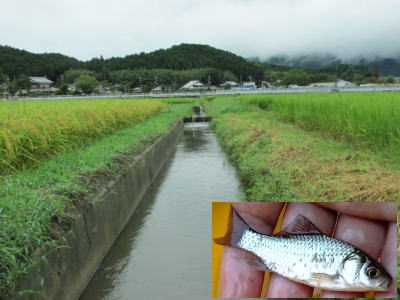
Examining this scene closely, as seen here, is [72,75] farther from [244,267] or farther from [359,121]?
[244,267]

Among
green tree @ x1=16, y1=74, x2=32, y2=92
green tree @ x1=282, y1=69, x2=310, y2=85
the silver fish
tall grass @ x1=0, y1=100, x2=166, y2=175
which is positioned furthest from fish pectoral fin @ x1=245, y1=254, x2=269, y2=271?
green tree @ x1=282, y1=69, x2=310, y2=85

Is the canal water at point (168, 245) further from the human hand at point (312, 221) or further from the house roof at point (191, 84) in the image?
the house roof at point (191, 84)

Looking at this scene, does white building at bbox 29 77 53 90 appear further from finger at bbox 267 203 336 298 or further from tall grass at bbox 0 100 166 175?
finger at bbox 267 203 336 298

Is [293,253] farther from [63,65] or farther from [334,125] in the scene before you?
[63,65]

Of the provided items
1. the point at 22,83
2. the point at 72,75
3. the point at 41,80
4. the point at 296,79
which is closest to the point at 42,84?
the point at 41,80

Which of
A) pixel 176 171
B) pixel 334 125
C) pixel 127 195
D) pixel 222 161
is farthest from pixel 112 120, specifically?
pixel 334 125

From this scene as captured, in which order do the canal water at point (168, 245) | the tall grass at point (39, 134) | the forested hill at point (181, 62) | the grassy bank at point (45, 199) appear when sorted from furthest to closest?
the forested hill at point (181, 62) → the tall grass at point (39, 134) → the canal water at point (168, 245) → the grassy bank at point (45, 199)

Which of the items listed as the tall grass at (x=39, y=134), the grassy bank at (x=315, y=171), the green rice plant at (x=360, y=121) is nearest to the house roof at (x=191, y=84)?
the green rice plant at (x=360, y=121)
